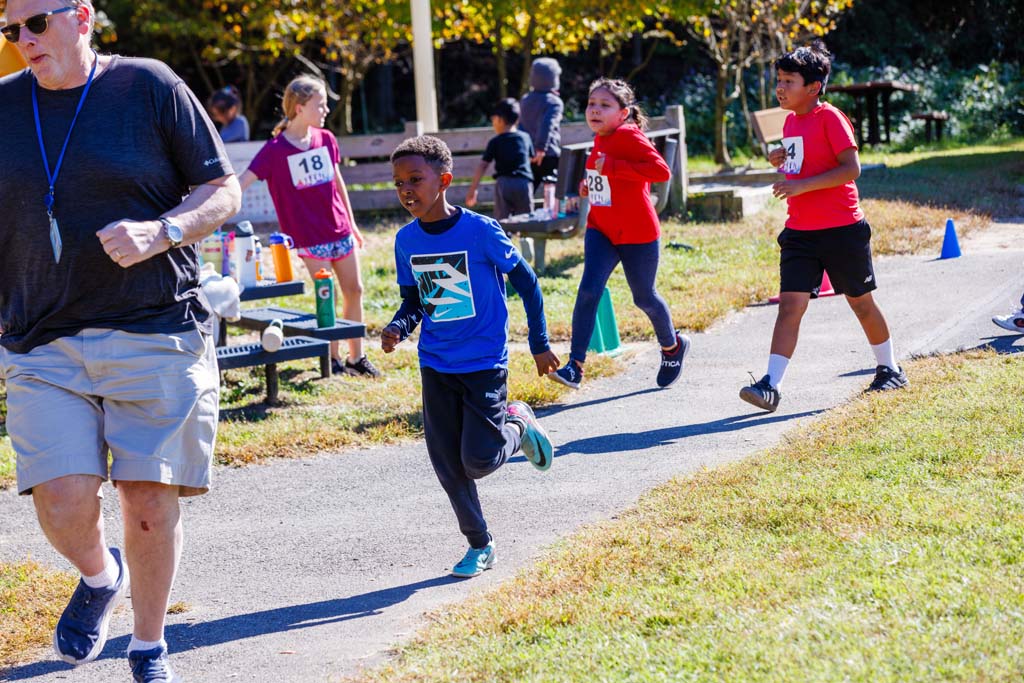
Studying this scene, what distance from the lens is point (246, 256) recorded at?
27.9 feet

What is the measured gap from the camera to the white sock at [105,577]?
3.92 metres

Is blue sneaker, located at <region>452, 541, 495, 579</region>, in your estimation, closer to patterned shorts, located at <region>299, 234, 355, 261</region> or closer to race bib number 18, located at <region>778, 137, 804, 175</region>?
race bib number 18, located at <region>778, 137, 804, 175</region>

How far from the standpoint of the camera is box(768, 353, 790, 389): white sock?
686 centimetres

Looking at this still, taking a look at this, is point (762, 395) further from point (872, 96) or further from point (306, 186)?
point (872, 96)

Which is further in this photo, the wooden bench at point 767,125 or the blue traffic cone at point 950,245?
the wooden bench at point 767,125

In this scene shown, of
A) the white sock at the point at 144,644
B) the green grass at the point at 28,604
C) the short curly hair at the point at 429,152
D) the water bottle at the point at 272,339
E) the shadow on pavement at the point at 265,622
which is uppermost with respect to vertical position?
the short curly hair at the point at 429,152

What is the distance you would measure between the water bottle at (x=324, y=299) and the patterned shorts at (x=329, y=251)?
0.40ft

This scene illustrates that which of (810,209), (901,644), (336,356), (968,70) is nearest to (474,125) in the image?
(968,70)

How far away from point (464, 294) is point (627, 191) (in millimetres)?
2889

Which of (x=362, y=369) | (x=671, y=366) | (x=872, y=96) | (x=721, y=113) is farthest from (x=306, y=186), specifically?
(x=872, y=96)

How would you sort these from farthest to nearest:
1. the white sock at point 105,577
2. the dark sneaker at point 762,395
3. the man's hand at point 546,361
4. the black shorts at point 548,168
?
the black shorts at point 548,168
the dark sneaker at point 762,395
the man's hand at point 546,361
the white sock at point 105,577

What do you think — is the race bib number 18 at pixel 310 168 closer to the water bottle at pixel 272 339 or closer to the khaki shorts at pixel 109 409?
the water bottle at pixel 272 339

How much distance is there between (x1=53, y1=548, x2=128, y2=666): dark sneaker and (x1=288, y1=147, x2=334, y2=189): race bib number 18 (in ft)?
15.5

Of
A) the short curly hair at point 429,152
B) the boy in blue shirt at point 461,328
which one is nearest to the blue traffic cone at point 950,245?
the boy in blue shirt at point 461,328
